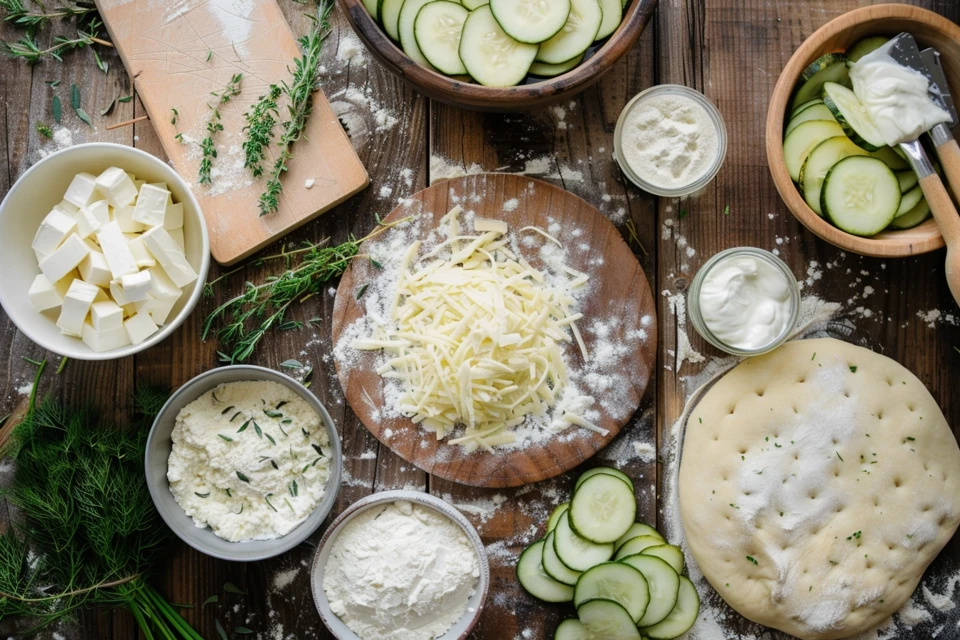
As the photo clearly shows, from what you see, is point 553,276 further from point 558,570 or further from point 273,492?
point 273,492

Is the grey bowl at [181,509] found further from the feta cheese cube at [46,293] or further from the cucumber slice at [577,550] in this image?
the cucumber slice at [577,550]

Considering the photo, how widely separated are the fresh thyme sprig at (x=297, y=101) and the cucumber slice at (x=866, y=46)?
1430 millimetres

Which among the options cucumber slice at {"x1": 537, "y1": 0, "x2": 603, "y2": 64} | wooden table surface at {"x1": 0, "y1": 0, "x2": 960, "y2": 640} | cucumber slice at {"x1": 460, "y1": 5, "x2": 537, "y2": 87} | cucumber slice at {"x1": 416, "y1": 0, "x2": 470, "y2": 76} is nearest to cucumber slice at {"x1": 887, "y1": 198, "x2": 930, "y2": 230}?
wooden table surface at {"x1": 0, "y1": 0, "x2": 960, "y2": 640}

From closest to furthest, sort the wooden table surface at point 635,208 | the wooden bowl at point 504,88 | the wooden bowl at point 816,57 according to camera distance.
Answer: the wooden bowl at point 504,88, the wooden bowl at point 816,57, the wooden table surface at point 635,208

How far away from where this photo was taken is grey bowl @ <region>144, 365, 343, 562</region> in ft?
6.16

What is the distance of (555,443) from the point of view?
2016mm

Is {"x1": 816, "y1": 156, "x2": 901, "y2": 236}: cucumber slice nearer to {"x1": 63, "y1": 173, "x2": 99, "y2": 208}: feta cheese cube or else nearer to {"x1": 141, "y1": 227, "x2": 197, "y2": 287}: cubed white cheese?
{"x1": 141, "y1": 227, "x2": 197, "y2": 287}: cubed white cheese

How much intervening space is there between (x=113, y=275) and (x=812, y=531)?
191 centimetres

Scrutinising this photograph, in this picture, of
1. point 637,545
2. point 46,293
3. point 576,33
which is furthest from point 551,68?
point 46,293

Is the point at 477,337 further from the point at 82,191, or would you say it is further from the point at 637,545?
the point at 82,191

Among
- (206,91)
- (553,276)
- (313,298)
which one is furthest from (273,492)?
(206,91)

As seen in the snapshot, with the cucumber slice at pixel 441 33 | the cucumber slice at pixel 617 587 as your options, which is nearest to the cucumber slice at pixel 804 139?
the cucumber slice at pixel 441 33

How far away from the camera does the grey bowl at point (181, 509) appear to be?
73.9 inches

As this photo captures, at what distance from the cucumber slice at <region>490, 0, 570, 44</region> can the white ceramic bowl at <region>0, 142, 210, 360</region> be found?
90 cm
